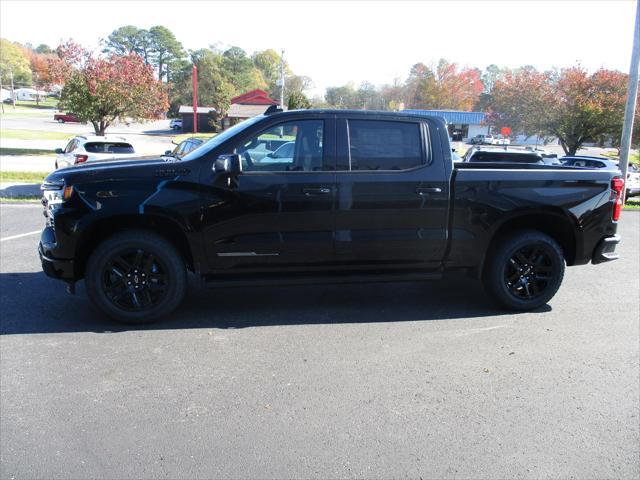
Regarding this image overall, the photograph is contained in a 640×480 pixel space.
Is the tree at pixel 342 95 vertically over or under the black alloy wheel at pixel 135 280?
over

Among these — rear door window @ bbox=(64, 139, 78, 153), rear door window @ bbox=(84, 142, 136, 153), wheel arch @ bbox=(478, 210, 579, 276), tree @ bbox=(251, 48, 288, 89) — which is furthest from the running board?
tree @ bbox=(251, 48, 288, 89)

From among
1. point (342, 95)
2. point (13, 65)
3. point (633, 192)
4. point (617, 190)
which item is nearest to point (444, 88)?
point (342, 95)

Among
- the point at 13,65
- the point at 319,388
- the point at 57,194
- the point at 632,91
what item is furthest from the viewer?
the point at 13,65

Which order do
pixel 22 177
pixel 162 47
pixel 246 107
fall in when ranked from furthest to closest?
pixel 162 47, pixel 246 107, pixel 22 177

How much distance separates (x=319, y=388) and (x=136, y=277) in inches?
87.6

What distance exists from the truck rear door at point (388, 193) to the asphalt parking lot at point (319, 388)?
2.41 ft

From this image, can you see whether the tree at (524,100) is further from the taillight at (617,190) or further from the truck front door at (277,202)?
the truck front door at (277,202)

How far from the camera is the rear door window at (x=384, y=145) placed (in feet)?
17.8

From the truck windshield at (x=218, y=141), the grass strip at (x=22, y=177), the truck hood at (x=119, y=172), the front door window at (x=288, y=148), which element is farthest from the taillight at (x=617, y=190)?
the grass strip at (x=22, y=177)

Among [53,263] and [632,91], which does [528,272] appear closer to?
[53,263]

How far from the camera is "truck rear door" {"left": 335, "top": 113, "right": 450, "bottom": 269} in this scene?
536cm

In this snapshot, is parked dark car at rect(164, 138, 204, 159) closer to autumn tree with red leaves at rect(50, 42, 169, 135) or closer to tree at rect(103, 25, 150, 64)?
autumn tree with red leaves at rect(50, 42, 169, 135)

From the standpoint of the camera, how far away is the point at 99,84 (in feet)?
82.5

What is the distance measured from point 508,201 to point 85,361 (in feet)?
13.9
